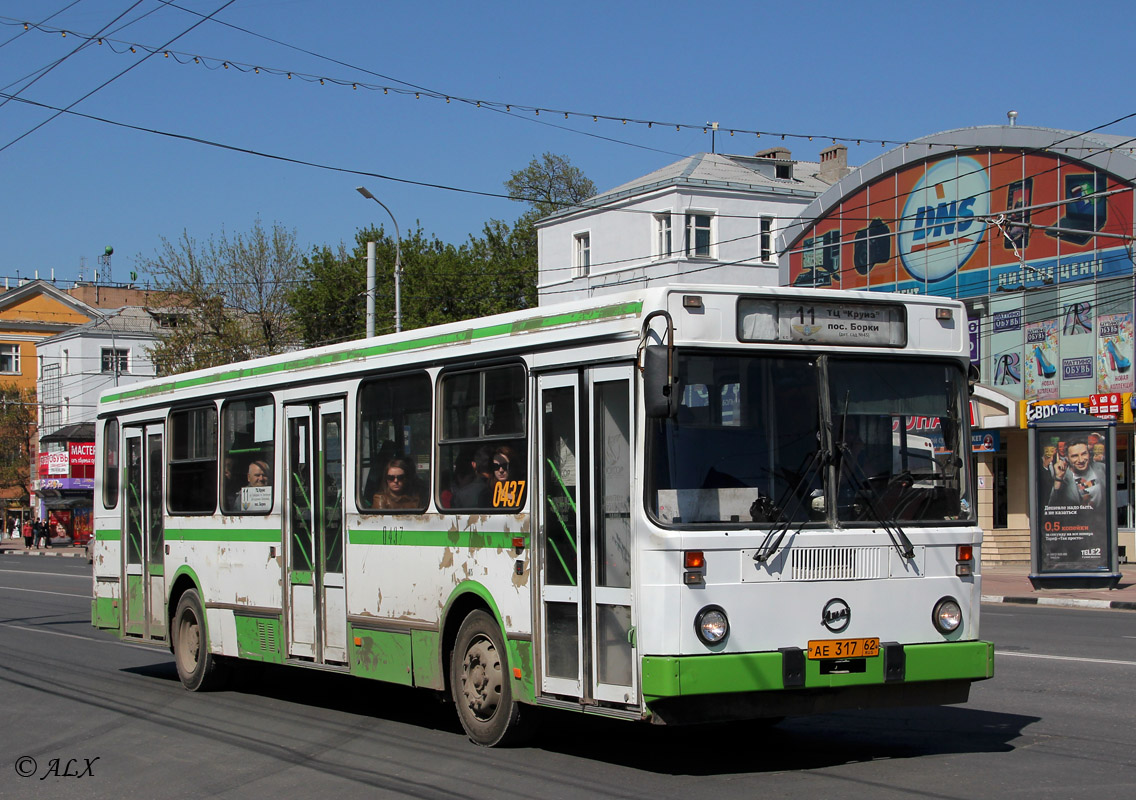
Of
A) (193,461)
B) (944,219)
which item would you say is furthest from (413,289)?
(193,461)

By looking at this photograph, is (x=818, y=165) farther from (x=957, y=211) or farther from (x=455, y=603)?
(x=455, y=603)

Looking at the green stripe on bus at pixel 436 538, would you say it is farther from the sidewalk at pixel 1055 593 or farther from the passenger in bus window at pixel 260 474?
the sidewalk at pixel 1055 593

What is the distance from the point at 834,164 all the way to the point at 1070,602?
3663 centimetres

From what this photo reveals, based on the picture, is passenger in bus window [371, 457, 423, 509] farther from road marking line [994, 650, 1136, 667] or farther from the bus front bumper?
road marking line [994, 650, 1136, 667]

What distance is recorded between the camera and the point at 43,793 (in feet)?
27.9

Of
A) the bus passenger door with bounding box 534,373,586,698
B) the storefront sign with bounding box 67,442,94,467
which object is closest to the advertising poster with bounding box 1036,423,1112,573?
the bus passenger door with bounding box 534,373,586,698

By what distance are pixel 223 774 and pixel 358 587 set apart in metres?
2.35

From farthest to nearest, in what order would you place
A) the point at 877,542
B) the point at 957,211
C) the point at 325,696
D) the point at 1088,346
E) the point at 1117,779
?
the point at 957,211 → the point at 1088,346 → the point at 325,696 → the point at 877,542 → the point at 1117,779

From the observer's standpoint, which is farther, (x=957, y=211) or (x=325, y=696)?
(x=957, y=211)

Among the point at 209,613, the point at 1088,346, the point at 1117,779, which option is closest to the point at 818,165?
the point at 1088,346

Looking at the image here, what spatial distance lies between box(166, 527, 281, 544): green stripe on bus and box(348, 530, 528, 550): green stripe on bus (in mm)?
1510

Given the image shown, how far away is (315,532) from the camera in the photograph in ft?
37.9

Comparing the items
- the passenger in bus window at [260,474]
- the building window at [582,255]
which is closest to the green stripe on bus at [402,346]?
the passenger in bus window at [260,474]

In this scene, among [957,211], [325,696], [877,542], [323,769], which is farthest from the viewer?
[957,211]
